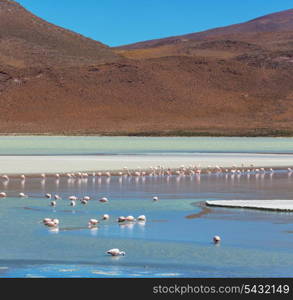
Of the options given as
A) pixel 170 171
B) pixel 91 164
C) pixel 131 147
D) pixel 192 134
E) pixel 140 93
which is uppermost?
pixel 140 93

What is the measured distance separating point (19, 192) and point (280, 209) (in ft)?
23.4

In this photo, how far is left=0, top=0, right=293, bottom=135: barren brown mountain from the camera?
107562 millimetres

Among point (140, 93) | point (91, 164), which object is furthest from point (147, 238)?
point (140, 93)

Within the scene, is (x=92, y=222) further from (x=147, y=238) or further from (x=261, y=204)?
(x=261, y=204)

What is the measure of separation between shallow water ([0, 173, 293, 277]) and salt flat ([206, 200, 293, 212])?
1.41 ft

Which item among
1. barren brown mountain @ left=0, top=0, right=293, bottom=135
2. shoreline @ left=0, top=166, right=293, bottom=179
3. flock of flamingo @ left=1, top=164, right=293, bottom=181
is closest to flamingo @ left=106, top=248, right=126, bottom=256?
flock of flamingo @ left=1, top=164, right=293, bottom=181

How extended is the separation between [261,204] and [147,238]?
4.94 metres

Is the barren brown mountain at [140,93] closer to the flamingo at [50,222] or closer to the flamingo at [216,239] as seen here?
the flamingo at [50,222]

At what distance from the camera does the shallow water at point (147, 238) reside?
11.2m

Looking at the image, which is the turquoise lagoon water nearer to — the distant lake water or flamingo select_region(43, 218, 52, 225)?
flamingo select_region(43, 218, 52, 225)

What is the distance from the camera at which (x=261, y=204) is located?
18250mm

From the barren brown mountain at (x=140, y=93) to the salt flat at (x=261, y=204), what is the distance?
74787 mm

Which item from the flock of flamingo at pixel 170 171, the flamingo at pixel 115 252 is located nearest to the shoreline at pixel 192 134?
the flock of flamingo at pixel 170 171

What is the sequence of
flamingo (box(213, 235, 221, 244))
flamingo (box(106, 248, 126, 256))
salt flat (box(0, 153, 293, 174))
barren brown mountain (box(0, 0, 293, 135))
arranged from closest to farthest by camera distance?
flamingo (box(106, 248, 126, 256))
flamingo (box(213, 235, 221, 244))
salt flat (box(0, 153, 293, 174))
barren brown mountain (box(0, 0, 293, 135))
